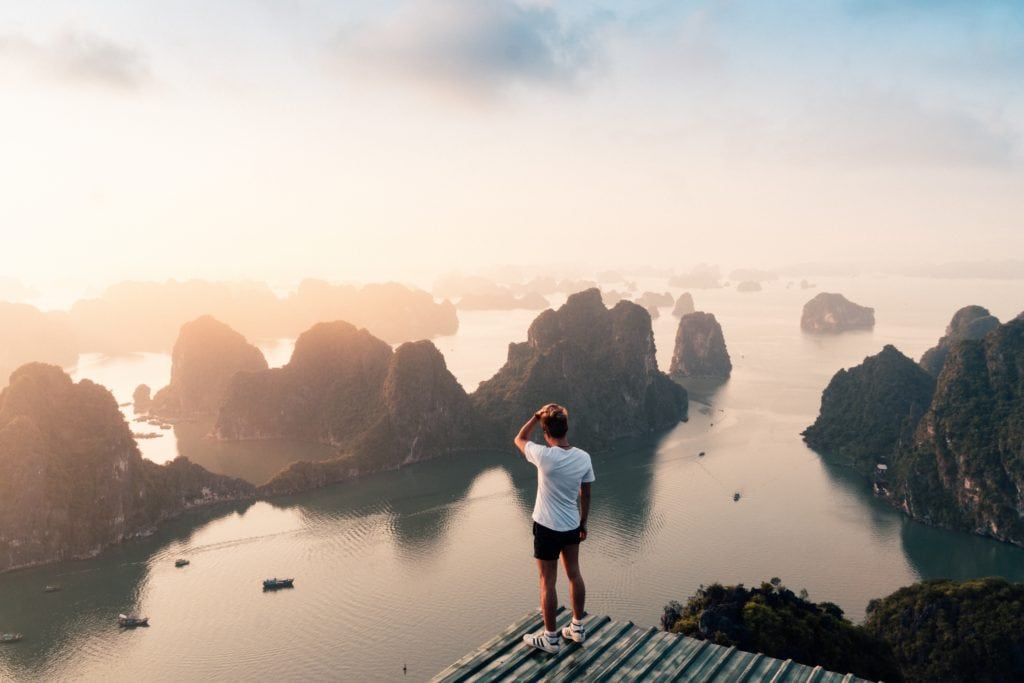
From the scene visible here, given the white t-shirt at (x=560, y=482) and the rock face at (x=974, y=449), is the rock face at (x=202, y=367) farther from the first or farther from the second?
the white t-shirt at (x=560, y=482)

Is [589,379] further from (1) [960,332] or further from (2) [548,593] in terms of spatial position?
(2) [548,593]

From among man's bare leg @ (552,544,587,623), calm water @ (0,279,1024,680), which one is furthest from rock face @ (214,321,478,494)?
man's bare leg @ (552,544,587,623)

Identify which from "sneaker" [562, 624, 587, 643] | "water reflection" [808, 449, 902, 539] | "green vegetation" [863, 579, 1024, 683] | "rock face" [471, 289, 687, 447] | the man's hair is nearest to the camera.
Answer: the man's hair

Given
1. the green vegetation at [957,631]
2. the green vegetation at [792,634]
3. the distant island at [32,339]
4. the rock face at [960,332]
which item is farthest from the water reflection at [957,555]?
the distant island at [32,339]

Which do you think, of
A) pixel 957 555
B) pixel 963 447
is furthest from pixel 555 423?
pixel 963 447

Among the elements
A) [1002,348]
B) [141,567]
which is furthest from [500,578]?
[1002,348]

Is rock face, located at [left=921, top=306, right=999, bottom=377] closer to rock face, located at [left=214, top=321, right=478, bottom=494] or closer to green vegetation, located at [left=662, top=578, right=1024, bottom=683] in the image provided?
rock face, located at [left=214, top=321, right=478, bottom=494]
